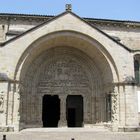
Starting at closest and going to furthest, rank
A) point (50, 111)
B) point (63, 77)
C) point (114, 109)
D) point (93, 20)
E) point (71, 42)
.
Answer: point (114, 109), point (71, 42), point (63, 77), point (50, 111), point (93, 20)

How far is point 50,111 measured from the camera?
2009 centimetres

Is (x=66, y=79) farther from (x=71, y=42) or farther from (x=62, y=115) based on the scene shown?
(x=71, y=42)

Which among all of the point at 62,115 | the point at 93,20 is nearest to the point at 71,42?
the point at 93,20

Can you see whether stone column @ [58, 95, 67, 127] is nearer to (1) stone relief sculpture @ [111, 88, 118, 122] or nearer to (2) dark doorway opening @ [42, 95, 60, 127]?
(2) dark doorway opening @ [42, 95, 60, 127]

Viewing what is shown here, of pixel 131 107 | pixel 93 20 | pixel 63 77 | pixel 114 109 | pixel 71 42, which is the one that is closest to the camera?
pixel 131 107

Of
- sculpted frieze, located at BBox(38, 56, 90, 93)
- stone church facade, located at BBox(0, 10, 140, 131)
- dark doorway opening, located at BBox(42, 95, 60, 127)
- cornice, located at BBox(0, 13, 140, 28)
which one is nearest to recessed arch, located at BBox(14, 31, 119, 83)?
stone church facade, located at BBox(0, 10, 140, 131)

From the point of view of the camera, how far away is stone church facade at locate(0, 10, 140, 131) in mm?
16625

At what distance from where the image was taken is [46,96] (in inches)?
780

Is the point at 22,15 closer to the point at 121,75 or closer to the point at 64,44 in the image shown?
the point at 64,44

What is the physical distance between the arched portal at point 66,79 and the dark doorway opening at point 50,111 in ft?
3.43

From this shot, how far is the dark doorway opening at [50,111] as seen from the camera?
1976cm

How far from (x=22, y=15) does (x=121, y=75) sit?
8.35 meters

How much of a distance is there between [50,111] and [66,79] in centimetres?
268

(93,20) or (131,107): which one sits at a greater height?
(93,20)
